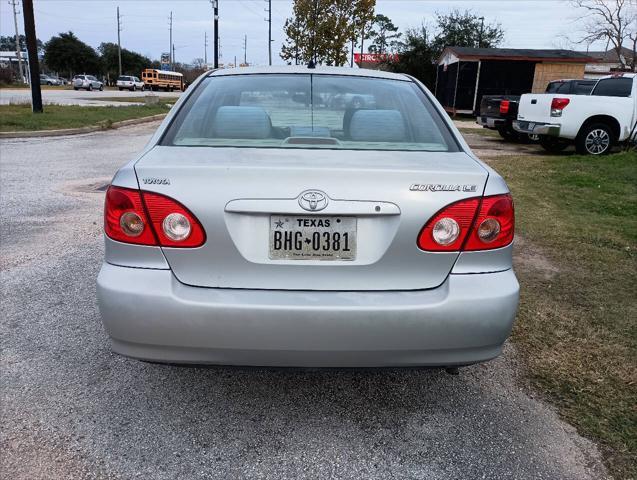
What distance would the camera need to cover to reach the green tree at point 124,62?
8775 centimetres

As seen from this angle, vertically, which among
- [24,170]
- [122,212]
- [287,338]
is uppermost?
[122,212]

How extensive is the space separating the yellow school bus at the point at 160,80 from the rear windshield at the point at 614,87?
2214 inches

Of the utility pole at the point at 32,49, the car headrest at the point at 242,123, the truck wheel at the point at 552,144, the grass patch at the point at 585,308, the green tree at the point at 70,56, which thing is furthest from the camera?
the green tree at the point at 70,56

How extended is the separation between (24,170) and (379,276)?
845 centimetres

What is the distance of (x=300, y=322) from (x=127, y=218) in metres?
0.81

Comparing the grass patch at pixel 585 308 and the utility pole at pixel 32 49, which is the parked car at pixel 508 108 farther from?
the utility pole at pixel 32 49

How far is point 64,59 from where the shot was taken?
275ft

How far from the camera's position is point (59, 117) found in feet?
56.5

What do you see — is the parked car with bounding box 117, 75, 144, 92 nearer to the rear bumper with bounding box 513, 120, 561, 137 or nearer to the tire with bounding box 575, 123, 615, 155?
the rear bumper with bounding box 513, 120, 561, 137

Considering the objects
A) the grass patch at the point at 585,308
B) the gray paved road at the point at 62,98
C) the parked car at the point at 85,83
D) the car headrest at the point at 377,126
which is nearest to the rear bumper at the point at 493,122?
the grass patch at the point at 585,308

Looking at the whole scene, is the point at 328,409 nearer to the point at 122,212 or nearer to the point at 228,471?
the point at 228,471

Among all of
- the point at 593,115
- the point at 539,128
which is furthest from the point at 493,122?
the point at 593,115

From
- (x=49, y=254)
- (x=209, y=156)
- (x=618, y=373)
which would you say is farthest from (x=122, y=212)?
(x=49, y=254)

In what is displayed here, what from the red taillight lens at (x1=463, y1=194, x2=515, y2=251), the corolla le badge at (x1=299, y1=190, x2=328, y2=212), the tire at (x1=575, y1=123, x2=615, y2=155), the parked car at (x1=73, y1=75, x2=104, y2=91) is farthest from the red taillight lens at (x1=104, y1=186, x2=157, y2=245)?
the parked car at (x1=73, y1=75, x2=104, y2=91)
